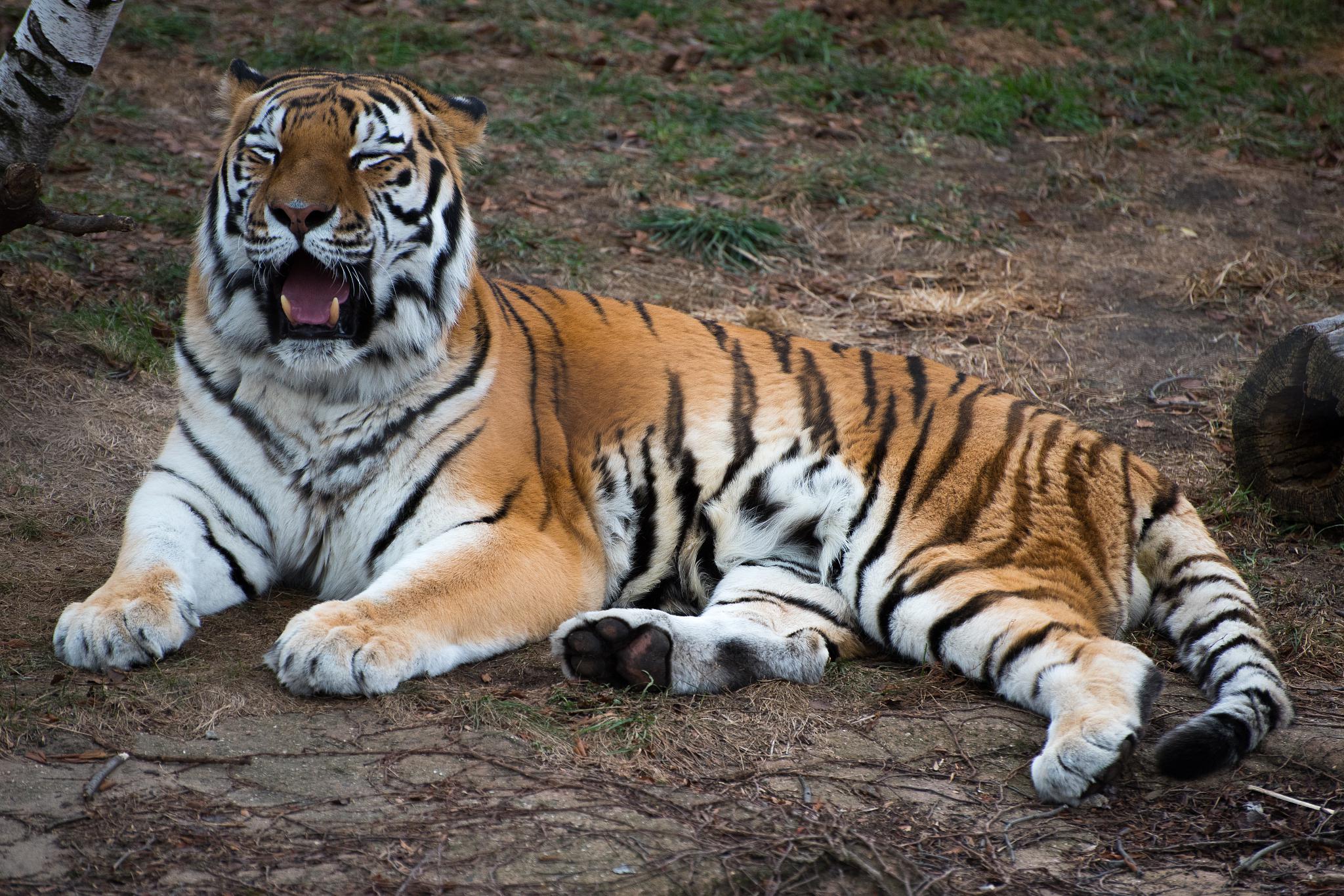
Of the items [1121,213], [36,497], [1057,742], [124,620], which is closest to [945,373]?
[1057,742]

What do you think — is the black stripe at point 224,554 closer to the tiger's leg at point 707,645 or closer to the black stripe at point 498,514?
the black stripe at point 498,514

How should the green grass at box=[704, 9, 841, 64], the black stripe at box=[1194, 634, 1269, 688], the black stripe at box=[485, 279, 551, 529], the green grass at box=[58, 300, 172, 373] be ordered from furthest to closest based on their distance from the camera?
the green grass at box=[704, 9, 841, 64] → the green grass at box=[58, 300, 172, 373] → the black stripe at box=[485, 279, 551, 529] → the black stripe at box=[1194, 634, 1269, 688]

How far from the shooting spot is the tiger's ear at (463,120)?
3.66 meters

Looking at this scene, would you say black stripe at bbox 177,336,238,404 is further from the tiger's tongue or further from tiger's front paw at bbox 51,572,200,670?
tiger's front paw at bbox 51,572,200,670

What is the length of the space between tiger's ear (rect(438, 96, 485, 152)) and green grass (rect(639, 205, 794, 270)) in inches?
111

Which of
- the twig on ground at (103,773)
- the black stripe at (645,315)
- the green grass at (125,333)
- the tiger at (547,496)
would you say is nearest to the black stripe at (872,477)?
the tiger at (547,496)

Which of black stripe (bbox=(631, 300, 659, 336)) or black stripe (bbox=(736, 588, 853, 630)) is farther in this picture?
black stripe (bbox=(631, 300, 659, 336))

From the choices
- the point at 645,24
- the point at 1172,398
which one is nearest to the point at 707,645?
the point at 1172,398

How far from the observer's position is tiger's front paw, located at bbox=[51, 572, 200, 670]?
2.86m

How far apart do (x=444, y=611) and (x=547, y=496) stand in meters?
0.55

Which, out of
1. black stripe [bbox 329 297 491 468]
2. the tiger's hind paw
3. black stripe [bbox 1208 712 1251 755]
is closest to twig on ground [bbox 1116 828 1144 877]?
the tiger's hind paw

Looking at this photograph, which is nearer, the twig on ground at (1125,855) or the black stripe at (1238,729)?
the twig on ground at (1125,855)

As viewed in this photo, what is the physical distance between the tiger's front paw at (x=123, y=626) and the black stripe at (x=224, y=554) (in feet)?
0.94

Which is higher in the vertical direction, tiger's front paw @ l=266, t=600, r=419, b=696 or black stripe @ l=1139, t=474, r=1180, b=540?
black stripe @ l=1139, t=474, r=1180, b=540
